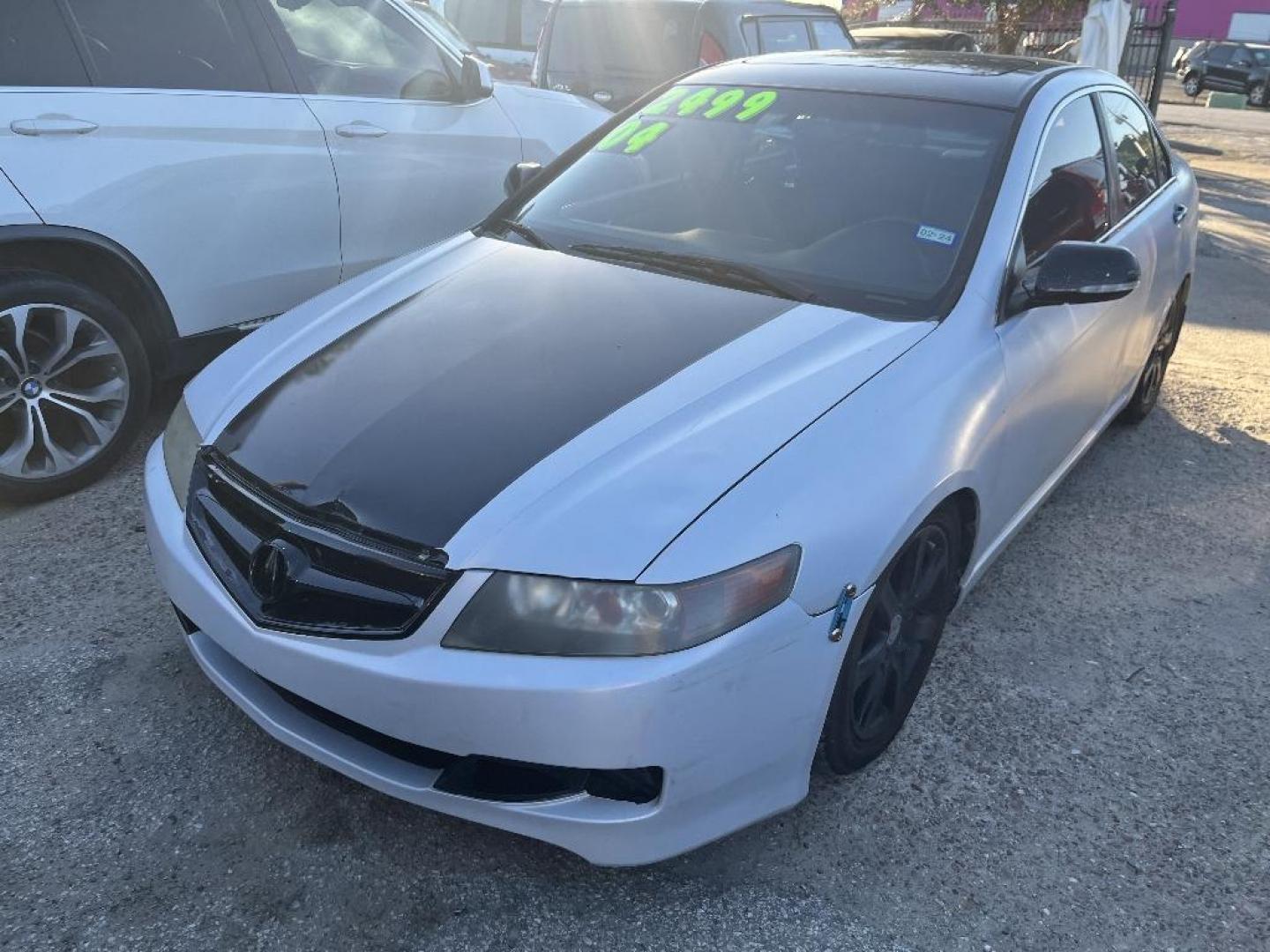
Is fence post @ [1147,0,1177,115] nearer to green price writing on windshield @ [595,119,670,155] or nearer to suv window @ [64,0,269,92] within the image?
green price writing on windshield @ [595,119,670,155]

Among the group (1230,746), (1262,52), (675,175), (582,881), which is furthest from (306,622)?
(1262,52)

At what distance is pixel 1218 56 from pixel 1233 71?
64 centimetres

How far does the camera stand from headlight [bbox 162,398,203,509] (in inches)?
98.4

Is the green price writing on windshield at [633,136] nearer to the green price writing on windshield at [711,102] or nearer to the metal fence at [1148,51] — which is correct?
the green price writing on windshield at [711,102]

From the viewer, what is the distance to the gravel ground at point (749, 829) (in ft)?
7.22

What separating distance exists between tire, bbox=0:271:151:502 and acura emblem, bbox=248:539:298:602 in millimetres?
A: 1881

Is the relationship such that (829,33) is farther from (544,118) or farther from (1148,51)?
(1148,51)

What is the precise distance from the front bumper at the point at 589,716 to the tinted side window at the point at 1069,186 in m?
1.45

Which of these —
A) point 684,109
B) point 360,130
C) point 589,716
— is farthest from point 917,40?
point 589,716

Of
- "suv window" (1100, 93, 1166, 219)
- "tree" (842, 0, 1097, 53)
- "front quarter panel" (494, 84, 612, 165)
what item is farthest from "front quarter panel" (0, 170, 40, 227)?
"tree" (842, 0, 1097, 53)

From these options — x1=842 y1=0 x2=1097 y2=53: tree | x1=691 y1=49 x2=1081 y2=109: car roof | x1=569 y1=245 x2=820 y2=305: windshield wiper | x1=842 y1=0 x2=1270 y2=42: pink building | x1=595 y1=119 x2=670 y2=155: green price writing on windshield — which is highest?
x1=691 y1=49 x2=1081 y2=109: car roof

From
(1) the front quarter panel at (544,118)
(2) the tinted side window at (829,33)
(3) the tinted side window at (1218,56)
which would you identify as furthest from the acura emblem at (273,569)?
(3) the tinted side window at (1218,56)

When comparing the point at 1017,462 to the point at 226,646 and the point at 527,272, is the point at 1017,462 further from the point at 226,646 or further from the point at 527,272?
the point at 226,646

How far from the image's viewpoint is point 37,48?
352 cm
